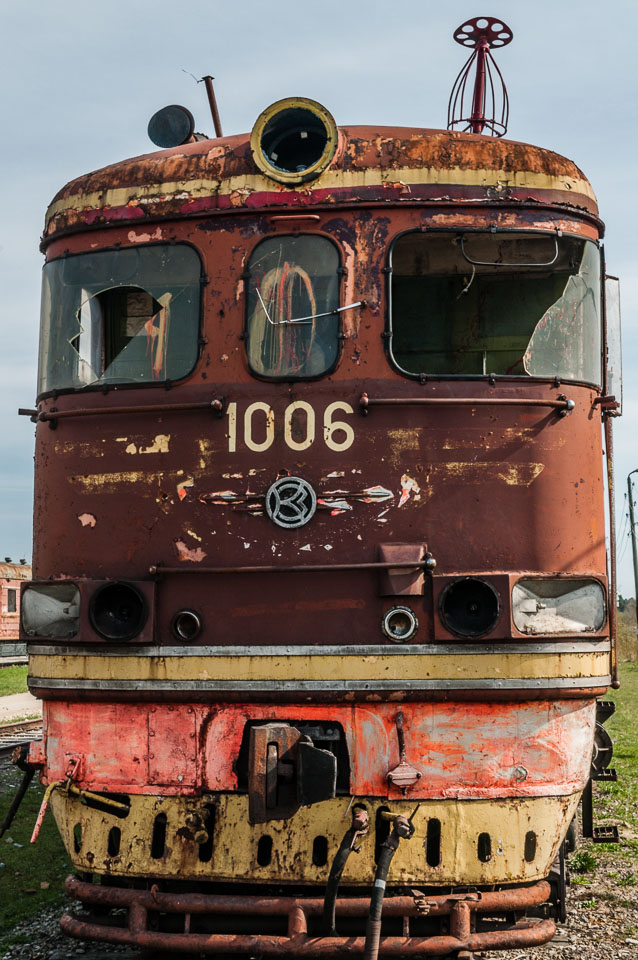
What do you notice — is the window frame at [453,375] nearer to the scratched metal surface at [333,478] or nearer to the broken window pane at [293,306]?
the scratched metal surface at [333,478]

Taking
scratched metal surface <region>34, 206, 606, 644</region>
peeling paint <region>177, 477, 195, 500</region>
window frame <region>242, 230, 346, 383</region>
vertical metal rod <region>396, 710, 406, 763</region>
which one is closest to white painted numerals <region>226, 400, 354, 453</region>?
scratched metal surface <region>34, 206, 606, 644</region>

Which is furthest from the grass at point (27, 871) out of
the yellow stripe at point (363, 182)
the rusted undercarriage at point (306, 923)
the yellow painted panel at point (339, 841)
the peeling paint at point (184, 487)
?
the yellow stripe at point (363, 182)

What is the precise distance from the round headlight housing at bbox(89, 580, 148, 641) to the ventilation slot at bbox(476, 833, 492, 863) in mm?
1746

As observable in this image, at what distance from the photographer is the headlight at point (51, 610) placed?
15.8ft

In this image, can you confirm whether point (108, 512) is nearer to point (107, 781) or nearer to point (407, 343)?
point (107, 781)

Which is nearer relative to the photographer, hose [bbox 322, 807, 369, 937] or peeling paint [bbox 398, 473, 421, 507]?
hose [bbox 322, 807, 369, 937]

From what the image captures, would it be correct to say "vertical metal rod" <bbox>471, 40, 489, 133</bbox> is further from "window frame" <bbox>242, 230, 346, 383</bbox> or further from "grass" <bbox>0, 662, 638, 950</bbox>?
"grass" <bbox>0, 662, 638, 950</bbox>

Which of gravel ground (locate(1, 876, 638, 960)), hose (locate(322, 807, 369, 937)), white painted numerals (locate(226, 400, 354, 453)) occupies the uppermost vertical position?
white painted numerals (locate(226, 400, 354, 453))

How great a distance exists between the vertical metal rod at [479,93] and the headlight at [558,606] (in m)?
3.27

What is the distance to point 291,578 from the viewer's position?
461 centimetres

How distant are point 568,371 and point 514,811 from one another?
2.03 m

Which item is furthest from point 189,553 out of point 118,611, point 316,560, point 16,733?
point 16,733

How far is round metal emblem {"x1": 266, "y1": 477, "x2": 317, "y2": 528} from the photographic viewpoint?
4.63m

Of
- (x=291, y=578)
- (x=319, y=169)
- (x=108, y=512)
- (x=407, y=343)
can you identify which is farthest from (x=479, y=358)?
(x=108, y=512)
